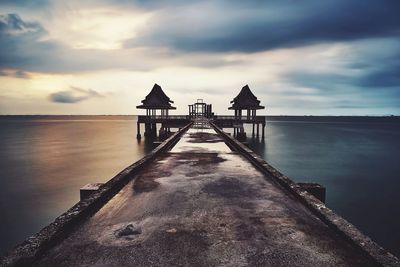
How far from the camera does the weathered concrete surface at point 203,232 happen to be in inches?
81.2

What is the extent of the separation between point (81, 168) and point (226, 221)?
1880 cm

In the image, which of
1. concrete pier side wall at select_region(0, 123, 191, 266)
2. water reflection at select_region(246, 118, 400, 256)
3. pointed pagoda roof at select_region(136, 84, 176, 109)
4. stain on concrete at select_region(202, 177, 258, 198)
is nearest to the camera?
concrete pier side wall at select_region(0, 123, 191, 266)

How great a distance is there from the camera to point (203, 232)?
8.16 feet

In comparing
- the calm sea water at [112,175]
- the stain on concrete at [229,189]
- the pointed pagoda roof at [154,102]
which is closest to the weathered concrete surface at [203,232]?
the stain on concrete at [229,189]

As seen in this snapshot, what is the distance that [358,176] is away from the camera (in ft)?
55.9

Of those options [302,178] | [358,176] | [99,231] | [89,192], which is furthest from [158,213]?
[358,176]

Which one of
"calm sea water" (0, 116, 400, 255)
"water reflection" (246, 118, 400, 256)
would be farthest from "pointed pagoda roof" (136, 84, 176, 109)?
"water reflection" (246, 118, 400, 256)

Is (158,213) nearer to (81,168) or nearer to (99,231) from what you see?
(99,231)

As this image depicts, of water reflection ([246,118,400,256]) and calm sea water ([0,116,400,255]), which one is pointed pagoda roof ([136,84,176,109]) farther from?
water reflection ([246,118,400,256])

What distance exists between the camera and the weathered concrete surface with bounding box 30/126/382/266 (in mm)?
2062

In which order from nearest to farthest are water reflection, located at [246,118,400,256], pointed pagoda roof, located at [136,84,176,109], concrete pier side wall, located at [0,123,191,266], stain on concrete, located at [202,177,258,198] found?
concrete pier side wall, located at [0,123,191,266]
stain on concrete, located at [202,177,258,198]
water reflection, located at [246,118,400,256]
pointed pagoda roof, located at [136,84,176,109]

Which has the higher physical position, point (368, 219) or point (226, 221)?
point (226, 221)

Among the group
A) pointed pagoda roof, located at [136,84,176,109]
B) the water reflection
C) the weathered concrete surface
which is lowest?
the water reflection

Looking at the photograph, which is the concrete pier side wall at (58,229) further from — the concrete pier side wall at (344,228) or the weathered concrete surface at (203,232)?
the concrete pier side wall at (344,228)
